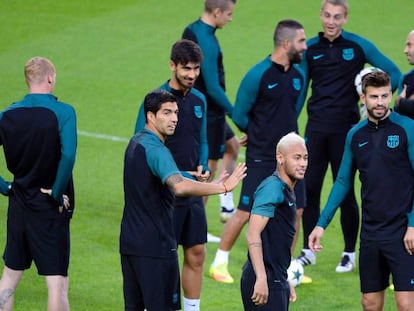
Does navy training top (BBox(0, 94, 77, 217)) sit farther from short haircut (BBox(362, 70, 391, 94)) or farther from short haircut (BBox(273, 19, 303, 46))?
short haircut (BBox(273, 19, 303, 46))

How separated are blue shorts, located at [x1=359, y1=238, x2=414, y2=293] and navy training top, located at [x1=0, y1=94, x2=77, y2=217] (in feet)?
7.77

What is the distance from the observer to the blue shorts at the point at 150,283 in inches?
328

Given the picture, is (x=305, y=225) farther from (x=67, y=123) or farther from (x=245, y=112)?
(x=67, y=123)

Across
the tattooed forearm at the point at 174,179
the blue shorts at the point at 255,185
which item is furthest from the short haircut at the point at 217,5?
the tattooed forearm at the point at 174,179

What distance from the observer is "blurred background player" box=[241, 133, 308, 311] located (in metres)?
8.16

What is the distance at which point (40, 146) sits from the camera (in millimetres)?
8969

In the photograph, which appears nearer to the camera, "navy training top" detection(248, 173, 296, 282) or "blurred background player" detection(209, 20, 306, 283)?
"navy training top" detection(248, 173, 296, 282)

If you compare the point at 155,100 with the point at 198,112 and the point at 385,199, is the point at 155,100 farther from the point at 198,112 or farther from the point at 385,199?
the point at 385,199

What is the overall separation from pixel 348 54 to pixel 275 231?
371 cm

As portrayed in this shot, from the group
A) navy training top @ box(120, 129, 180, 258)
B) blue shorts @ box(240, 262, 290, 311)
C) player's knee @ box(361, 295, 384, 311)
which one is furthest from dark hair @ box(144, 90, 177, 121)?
player's knee @ box(361, 295, 384, 311)

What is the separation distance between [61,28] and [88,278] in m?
9.60

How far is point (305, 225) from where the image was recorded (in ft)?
38.9

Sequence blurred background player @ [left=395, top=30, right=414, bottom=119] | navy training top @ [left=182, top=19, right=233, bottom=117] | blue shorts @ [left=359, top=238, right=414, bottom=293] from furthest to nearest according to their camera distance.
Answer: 1. navy training top @ [left=182, top=19, right=233, bottom=117]
2. blurred background player @ [left=395, top=30, right=414, bottom=119]
3. blue shorts @ [left=359, top=238, right=414, bottom=293]

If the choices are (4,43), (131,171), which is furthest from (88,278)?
(4,43)
